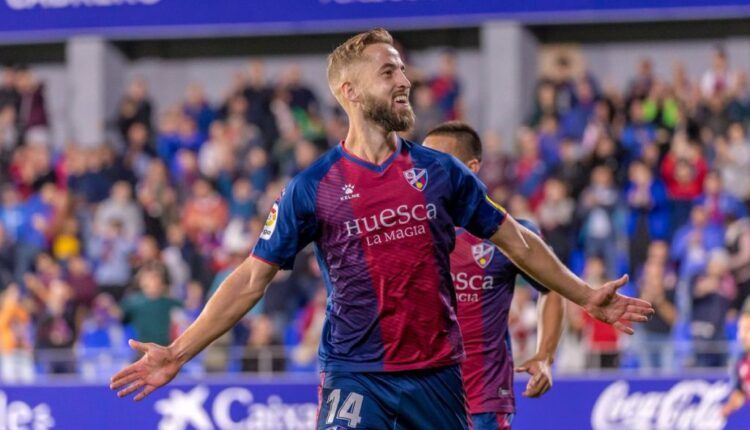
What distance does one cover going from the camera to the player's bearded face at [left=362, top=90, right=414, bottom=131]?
573cm

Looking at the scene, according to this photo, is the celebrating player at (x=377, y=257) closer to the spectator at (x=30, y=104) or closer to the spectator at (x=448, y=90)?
the spectator at (x=448, y=90)

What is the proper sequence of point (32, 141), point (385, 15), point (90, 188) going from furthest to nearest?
point (32, 141) < point (90, 188) < point (385, 15)

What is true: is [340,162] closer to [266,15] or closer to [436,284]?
[436,284]

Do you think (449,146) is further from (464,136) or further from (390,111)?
(390,111)

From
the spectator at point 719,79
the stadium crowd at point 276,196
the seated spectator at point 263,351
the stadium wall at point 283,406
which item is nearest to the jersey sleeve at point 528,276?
the stadium wall at point 283,406

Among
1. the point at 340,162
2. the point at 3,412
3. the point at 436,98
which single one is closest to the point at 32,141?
the point at 436,98

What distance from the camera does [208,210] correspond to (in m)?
17.1

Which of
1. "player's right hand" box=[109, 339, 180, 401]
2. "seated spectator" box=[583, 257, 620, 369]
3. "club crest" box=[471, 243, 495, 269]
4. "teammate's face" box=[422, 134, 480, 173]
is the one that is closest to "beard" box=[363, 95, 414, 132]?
"player's right hand" box=[109, 339, 180, 401]

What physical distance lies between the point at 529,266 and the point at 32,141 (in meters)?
15.0

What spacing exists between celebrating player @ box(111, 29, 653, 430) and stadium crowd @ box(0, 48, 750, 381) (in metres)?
7.77

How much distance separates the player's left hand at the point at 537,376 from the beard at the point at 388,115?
5.65 feet

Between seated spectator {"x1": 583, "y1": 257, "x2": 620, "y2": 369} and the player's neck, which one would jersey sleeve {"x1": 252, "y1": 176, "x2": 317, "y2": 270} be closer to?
the player's neck

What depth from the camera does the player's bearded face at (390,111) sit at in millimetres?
5730

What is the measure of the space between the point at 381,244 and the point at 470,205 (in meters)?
0.38
